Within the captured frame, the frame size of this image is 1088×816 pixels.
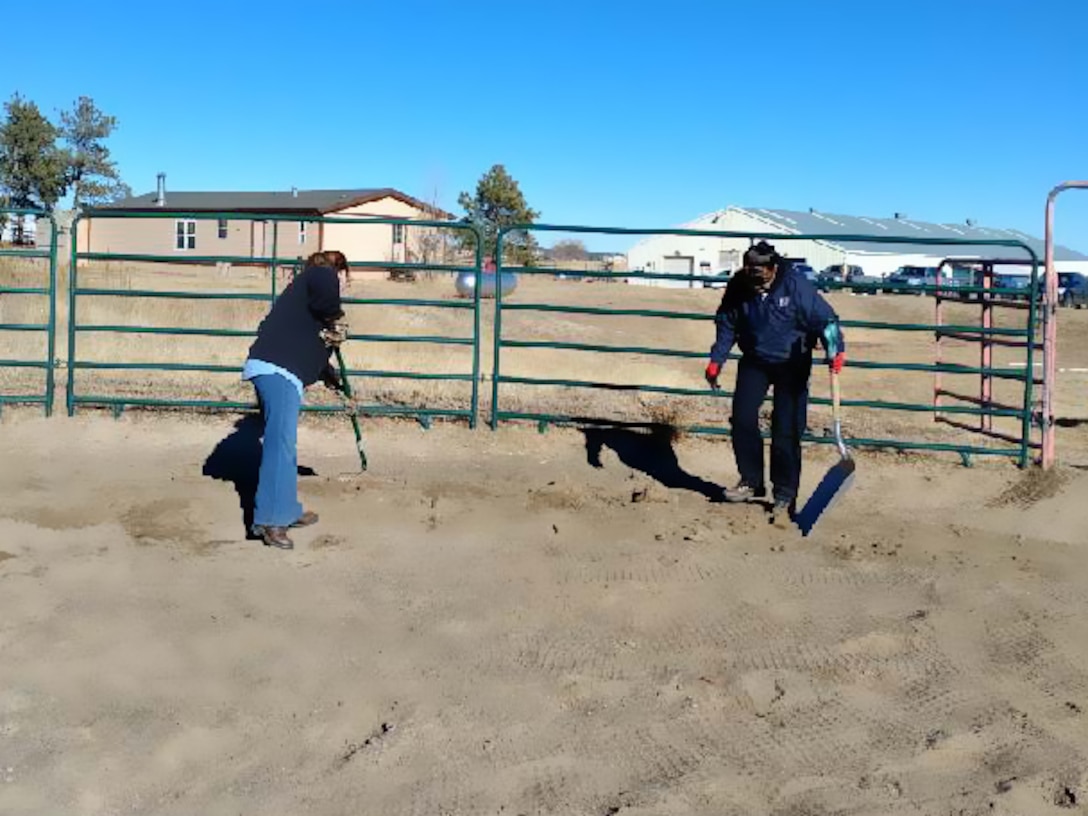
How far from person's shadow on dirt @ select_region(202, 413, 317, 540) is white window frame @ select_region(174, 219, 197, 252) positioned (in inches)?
1439

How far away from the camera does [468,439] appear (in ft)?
29.5

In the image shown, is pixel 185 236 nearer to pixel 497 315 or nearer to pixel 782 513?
pixel 497 315

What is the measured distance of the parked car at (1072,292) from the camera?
145 feet

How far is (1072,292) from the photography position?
1742 inches

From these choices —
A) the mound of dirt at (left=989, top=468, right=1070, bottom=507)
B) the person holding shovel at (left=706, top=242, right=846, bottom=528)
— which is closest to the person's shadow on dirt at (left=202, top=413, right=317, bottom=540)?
the person holding shovel at (left=706, top=242, right=846, bottom=528)

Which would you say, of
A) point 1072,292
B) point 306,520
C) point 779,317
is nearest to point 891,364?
point 779,317

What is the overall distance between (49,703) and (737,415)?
4.20 metres

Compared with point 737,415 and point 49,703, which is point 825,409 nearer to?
point 737,415

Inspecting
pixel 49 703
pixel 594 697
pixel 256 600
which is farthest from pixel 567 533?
pixel 49 703

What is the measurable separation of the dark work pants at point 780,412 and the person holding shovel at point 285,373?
2.38 meters

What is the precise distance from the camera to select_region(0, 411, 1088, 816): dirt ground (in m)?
3.67

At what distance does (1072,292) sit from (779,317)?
1634 inches

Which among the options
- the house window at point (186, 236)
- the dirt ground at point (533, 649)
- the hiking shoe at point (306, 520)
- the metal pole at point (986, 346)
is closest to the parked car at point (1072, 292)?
the house window at point (186, 236)

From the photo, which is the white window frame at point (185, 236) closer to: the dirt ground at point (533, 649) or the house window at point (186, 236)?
the house window at point (186, 236)
